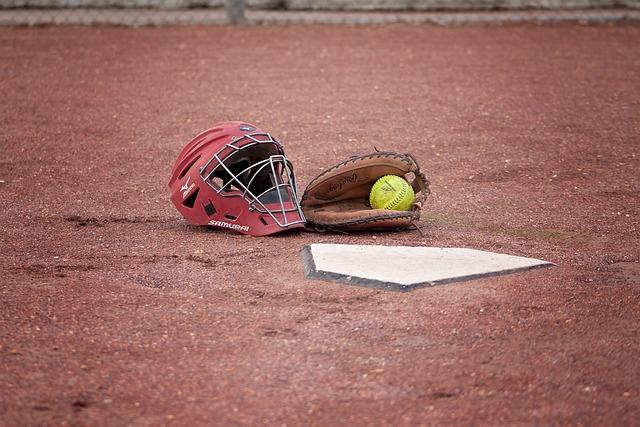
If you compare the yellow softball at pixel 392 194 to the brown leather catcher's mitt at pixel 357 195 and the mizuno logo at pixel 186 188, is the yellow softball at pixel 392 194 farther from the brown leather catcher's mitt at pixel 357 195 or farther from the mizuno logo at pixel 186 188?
the mizuno logo at pixel 186 188

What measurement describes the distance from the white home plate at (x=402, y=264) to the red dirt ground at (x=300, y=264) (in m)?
0.08

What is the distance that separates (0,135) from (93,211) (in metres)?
1.93

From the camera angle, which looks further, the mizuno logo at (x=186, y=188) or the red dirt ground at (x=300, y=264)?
the mizuno logo at (x=186, y=188)

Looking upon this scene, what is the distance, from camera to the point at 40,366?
3094mm

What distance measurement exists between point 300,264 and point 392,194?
803mm

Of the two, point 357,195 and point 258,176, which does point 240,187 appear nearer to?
point 258,176

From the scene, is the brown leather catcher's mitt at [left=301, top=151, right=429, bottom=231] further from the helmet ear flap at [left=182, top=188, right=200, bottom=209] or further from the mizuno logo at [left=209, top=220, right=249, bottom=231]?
the helmet ear flap at [left=182, top=188, right=200, bottom=209]

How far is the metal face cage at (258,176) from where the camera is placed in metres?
4.49

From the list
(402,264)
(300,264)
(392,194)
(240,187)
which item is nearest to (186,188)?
(240,187)

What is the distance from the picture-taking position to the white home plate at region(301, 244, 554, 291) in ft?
12.5

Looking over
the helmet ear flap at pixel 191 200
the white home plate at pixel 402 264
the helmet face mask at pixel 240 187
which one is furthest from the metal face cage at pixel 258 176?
the white home plate at pixel 402 264

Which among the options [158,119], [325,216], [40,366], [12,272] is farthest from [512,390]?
[158,119]

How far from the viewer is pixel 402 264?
4.01 meters

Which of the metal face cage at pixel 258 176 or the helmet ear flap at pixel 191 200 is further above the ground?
the metal face cage at pixel 258 176
